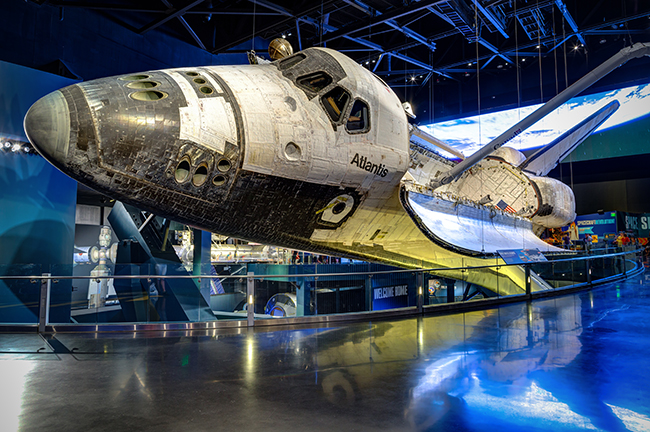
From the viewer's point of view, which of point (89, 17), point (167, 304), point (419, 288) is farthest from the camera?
point (89, 17)

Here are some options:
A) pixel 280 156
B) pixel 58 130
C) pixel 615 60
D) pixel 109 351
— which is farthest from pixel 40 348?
pixel 615 60

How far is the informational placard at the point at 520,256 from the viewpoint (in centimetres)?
792

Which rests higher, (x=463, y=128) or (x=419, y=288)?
(x=463, y=128)

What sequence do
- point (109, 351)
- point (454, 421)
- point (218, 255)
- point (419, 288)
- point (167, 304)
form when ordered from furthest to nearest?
point (218, 255)
point (419, 288)
point (167, 304)
point (109, 351)
point (454, 421)

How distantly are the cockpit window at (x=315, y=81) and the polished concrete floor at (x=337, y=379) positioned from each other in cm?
333

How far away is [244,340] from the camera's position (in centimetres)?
493

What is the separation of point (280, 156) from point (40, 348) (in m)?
3.56

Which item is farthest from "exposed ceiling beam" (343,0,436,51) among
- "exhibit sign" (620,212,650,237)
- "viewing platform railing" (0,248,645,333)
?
"exhibit sign" (620,212,650,237)

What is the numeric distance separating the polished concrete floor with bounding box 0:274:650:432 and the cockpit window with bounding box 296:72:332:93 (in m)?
3.33

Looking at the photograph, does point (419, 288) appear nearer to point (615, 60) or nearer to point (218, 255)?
point (615, 60)

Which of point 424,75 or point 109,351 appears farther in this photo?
point 424,75

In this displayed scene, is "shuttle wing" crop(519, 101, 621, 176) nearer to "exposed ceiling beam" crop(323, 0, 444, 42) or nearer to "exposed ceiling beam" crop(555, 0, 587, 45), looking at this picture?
"exposed ceiling beam" crop(555, 0, 587, 45)

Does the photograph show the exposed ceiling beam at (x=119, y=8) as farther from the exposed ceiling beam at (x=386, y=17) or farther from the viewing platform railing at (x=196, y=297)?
the viewing platform railing at (x=196, y=297)

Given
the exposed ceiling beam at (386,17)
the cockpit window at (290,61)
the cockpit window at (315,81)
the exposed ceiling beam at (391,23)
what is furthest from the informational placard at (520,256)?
the exposed ceiling beam at (391,23)
